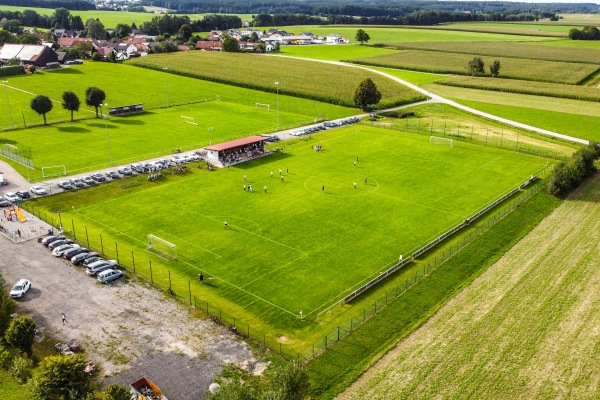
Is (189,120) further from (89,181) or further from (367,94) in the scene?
(89,181)

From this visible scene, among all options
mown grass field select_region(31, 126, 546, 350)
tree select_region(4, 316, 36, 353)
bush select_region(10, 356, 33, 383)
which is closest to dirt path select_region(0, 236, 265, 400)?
tree select_region(4, 316, 36, 353)

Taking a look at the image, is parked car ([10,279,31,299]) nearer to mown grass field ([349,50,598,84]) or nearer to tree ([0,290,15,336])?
tree ([0,290,15,336])

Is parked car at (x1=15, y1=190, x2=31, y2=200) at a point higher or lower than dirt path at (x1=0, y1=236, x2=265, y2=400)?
higher

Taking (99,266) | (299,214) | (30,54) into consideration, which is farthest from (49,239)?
(30,54)

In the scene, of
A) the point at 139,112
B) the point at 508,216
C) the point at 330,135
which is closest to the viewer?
the point at 508,216

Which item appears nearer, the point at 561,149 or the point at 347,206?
the point at 347,206

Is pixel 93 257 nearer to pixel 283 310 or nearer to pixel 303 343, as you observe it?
pixel 283 310

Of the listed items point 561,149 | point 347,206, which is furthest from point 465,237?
point 561,149
